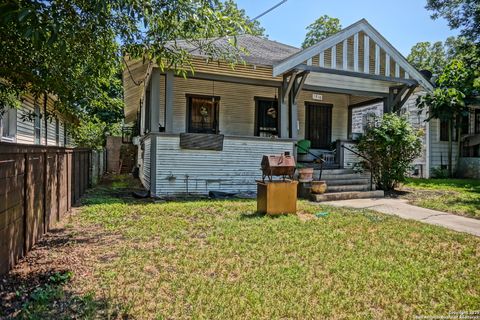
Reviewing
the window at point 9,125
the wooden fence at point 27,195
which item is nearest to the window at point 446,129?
the wooden fence at point 27,195

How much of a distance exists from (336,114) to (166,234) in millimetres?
9990

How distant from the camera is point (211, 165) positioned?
884 cm

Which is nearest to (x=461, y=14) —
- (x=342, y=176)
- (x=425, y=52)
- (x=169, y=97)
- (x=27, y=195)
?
(x=342, y=176)

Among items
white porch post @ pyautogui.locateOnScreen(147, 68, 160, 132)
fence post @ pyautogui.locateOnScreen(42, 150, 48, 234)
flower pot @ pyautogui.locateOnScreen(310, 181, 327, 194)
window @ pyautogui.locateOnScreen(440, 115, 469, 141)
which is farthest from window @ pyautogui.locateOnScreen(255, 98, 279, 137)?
window @ pyautogui.locateOnScreen(440, 115, 469, 141)

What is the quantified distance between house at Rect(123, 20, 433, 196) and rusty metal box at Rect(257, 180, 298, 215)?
3.02m

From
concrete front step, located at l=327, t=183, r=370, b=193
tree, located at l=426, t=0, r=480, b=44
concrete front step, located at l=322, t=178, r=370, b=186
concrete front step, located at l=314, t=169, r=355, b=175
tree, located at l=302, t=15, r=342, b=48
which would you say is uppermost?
tree, located at l=302, t=15, r=342, b=48

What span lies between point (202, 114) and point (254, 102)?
197 centimetres

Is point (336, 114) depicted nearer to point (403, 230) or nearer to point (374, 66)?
point (374, 66)

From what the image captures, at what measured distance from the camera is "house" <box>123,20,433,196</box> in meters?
8.45

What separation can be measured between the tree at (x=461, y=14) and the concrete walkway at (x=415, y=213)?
13615mm

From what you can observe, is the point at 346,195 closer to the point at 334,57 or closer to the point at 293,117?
the point at 293,117

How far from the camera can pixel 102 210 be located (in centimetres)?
641

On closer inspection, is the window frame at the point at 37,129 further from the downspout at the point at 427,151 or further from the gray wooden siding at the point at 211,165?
the downspout at the point at 427,151

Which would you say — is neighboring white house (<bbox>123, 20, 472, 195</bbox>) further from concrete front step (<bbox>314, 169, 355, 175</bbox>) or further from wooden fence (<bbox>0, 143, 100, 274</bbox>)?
wooden fence (<bbox>0, 143, 100, 274</bbox>)
